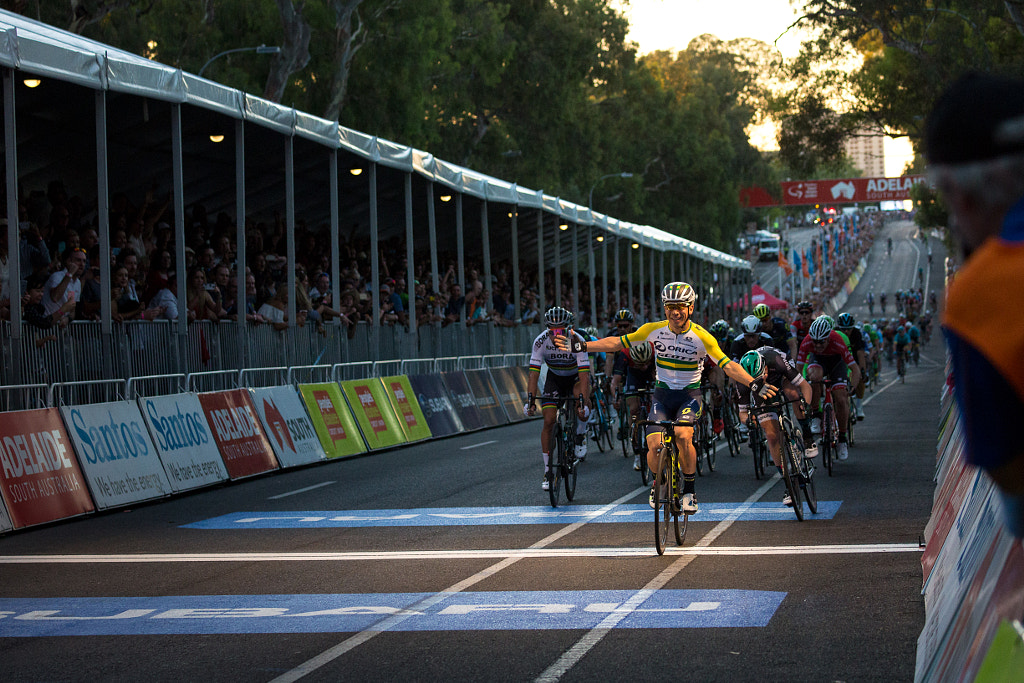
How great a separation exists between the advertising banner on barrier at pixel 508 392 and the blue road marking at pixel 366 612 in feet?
64.3

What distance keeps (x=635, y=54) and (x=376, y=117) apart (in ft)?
103

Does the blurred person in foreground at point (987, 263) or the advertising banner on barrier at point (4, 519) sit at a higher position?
the blurred person in foreground at point (987, 263)

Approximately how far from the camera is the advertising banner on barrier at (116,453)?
557 inches

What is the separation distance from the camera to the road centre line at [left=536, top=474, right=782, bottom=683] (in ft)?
22.6

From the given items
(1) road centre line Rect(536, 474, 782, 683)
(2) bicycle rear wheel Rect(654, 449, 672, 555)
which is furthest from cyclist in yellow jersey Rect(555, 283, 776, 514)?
(1) road centre line Rect(536, 474, 782, 683)

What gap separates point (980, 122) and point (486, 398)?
84.8ft

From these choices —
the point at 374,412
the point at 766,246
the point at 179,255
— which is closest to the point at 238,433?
the point at 179,255

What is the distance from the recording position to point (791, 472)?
1250cm

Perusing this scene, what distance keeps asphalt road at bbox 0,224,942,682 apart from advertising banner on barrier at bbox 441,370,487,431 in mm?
9414

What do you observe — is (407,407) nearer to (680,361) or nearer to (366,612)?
(680,361)

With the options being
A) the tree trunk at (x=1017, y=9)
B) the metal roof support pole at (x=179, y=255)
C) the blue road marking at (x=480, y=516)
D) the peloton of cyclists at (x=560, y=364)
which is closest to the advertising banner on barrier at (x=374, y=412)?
the metal roof support pole at (x=179, y=255)

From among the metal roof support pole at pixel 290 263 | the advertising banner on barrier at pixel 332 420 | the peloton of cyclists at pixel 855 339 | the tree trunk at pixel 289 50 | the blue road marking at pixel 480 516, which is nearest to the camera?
the blue road marking at pixel 480 516

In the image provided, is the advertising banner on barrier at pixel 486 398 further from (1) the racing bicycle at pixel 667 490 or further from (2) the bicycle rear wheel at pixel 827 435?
(1) the racing bicycle at pixel 667 490

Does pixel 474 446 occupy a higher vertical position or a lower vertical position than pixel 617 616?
lower
